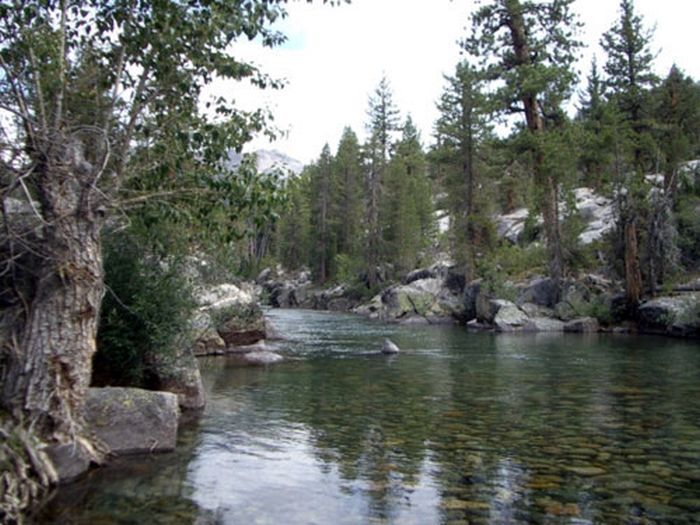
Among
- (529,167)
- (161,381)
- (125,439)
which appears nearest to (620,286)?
(529,167)

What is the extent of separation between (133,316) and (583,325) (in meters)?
25.9

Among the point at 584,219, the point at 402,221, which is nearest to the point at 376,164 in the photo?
the point at 402,221

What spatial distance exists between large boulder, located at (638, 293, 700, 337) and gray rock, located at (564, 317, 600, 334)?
201 centimetres

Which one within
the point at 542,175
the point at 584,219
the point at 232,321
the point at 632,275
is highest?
the point at 542,175

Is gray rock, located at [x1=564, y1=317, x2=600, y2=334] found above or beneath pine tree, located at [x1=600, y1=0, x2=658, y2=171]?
beneath

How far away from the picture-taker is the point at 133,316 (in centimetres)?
1059

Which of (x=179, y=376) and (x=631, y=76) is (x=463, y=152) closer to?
(x=631, y=76)

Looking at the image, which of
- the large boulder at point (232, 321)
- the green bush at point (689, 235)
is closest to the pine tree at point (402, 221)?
the green bush at point (689, 235)

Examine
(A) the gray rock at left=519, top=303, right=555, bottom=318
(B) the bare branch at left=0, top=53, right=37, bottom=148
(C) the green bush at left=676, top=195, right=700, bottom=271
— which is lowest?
(A) the gray rock at left=519, top=303, right=555, bottom=318

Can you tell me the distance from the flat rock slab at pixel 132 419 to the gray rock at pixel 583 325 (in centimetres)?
2653

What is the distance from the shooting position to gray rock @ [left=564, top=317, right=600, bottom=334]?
103 ft

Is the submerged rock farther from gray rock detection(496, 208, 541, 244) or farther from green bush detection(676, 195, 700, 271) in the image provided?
gray rock detection(496, 208, 541, 244)

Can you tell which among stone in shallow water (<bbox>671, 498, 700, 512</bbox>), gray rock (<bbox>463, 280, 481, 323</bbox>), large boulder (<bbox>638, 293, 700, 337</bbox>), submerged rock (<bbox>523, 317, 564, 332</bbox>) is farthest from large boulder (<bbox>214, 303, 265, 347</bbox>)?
gray rock (<bbox>463, 280, 481, 323</bbox>)

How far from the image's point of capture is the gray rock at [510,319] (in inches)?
1297
